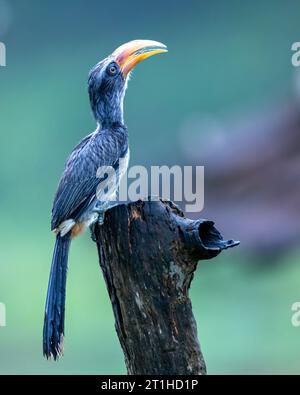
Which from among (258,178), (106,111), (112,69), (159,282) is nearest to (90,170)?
(106,111)

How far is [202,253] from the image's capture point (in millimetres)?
2230

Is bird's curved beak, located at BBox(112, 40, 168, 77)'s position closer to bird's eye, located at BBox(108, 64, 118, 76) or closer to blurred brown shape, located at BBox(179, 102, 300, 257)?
bird's eye, located at BBox(108, 64, 118, 76)

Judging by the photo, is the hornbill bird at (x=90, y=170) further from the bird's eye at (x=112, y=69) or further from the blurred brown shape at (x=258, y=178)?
the blurred brown shape at (x=258, y=178)

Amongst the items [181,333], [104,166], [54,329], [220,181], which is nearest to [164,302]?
[181,333]

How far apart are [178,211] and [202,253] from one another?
18 cm

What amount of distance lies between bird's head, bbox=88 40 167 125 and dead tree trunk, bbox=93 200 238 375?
34.5 inches

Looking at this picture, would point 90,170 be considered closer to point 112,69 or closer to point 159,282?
point 112,69

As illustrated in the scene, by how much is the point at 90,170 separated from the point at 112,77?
476 millimetres

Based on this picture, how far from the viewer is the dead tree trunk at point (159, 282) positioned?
2240 mm

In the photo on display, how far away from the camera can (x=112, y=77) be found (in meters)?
3.08

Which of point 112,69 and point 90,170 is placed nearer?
point 90,170

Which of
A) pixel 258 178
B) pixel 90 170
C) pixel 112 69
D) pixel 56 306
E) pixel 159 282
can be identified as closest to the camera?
pixel 159 282

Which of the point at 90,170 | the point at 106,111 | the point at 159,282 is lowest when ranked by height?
the point at 159,282

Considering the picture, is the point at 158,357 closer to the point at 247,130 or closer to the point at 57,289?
the point at 57,289
